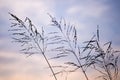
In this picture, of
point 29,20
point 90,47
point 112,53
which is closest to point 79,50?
point 90,47

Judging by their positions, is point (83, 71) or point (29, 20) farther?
point (29, 20)

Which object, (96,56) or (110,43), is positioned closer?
(96,56)

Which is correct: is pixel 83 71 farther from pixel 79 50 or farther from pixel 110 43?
pixel 110 43

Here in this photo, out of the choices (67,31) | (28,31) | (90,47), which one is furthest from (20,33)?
(90,47)

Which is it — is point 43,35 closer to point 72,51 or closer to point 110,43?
point 72,51

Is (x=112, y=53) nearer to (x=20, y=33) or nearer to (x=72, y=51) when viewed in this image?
(x=72, y=51)

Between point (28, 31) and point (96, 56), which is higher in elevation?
point (28, 31)

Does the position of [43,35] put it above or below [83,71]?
above

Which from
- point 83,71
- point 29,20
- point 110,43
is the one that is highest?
point 29,20
